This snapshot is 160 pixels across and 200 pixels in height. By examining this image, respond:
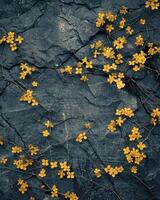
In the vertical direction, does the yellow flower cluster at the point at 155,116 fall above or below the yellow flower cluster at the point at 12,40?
below

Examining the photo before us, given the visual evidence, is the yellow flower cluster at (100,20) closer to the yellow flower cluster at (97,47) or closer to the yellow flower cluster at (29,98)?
the yellow flower cluster at (97,47)

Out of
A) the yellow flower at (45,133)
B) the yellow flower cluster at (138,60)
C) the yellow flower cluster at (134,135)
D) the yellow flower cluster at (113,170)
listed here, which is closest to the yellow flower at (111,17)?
the yellow flower cluster at (138,60)

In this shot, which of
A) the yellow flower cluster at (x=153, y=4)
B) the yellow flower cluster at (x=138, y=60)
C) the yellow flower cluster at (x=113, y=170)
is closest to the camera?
the yellow flower cluster at (x=113, y=170)

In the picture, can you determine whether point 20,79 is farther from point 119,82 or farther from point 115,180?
point 115,180

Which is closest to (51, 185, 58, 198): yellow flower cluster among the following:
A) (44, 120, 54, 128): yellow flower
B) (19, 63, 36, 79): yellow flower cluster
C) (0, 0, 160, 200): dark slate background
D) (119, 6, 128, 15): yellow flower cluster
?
(0, 0, 160, 200): dark slate background

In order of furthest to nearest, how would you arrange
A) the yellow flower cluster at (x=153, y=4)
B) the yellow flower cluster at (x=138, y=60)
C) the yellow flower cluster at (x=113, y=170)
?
the yellow flower cluster at (x=153, y=4) → the yellow flower cluster at (x=138, y=60) → the yellow flower cluster at (x=113, y=170)

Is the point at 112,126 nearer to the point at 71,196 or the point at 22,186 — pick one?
the point at 71,196

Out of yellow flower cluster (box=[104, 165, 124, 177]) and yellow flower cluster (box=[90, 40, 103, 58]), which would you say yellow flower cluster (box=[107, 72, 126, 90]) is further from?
yellow flower cluster (box=[104, 165, 124, 177])

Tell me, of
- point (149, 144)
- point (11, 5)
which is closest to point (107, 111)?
point (149, 144)

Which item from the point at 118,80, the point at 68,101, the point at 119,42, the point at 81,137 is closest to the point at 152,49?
the point at 119,42
